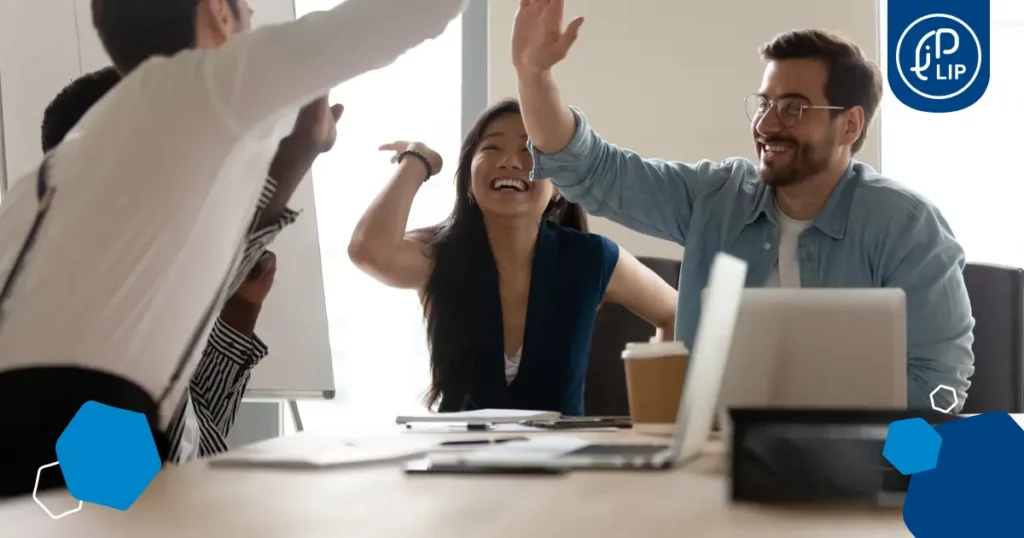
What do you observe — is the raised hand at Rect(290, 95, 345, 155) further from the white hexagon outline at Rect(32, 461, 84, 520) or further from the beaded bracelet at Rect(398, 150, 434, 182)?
the beaded bracelet at Rect(398, 150, 434, 182)

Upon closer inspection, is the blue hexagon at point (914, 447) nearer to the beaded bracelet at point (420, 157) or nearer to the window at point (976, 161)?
the beaded bracelet at point (420, 157)

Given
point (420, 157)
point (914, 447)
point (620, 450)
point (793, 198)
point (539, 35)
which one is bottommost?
point (620, 450)

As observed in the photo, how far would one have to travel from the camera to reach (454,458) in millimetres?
892

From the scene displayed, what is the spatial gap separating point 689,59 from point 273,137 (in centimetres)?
185

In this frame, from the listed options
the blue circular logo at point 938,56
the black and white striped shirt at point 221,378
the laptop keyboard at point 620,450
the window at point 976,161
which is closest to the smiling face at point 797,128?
the blue circular logo at point 938,56

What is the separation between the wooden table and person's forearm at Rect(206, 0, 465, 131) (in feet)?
1.22

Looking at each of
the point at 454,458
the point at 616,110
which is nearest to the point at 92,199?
the point at 454,458

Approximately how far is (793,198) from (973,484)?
148 cm

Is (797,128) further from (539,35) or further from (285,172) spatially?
(285,172)

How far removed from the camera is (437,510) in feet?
2.09

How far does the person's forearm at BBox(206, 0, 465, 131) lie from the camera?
89cm

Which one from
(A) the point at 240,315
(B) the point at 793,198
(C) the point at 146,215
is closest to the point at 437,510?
(C) the point at 146,215

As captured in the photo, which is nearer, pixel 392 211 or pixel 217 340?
pixel 217 340

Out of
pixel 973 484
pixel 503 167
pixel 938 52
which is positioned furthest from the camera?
pixel 938 52
